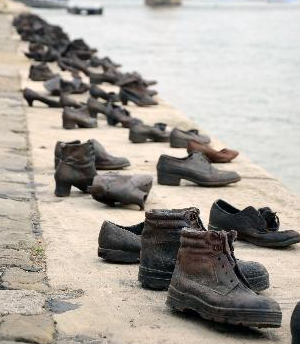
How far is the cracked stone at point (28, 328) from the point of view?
3.92 metres

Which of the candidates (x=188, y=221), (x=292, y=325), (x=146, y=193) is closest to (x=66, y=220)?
(x=146, y=193)

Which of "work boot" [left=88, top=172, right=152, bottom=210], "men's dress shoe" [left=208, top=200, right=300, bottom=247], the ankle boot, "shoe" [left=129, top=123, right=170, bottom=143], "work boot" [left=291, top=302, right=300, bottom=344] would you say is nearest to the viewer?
"work boot" [left=291, top=302, right=300, bottom=344]

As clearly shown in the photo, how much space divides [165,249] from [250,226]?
1047mm

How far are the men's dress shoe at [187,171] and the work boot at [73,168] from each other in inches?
26.8

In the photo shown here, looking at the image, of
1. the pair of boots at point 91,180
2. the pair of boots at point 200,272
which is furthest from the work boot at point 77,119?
the pair of boots at point 200,272

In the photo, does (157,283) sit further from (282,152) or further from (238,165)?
(282,152)

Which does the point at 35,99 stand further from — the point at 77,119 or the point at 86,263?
the point at 86,263

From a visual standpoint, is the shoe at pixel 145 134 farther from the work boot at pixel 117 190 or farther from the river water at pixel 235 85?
the work boot at pixel 117 190

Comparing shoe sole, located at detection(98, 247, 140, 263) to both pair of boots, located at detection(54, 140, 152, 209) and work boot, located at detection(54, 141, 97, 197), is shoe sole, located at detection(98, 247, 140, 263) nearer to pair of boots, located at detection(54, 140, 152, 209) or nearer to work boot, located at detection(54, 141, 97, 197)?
pair of boots, located at detection(54, 140, 152, 209)

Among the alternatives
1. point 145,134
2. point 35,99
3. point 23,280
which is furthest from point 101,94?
point 23,280

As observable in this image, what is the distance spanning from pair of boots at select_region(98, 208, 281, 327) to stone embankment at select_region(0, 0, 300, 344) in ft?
0.22

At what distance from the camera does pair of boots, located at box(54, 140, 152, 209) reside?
6285mm

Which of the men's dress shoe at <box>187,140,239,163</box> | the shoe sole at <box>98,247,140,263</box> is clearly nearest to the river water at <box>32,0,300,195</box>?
the men's dress shoe at <box>187,140,239,163</box>

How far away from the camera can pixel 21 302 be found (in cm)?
433
